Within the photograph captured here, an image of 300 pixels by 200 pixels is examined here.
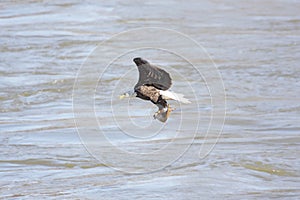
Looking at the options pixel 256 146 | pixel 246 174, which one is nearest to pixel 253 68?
pixel 256 146

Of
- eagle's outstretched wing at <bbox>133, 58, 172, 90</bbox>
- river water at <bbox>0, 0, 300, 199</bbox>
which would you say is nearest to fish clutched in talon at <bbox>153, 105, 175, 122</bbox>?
eagle's outstretched wing at <bbox>133, 58, 172, 90</bbox>

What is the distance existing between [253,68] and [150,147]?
2.85 metres

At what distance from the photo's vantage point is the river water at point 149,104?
6.02 meters

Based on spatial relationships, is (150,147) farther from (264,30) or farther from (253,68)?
(264,30)

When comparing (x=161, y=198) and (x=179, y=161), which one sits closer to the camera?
(x=161, y=198)

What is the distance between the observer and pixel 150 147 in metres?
6.73

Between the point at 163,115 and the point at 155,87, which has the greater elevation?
the point at 155,87

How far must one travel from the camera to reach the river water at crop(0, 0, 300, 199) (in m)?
6.02

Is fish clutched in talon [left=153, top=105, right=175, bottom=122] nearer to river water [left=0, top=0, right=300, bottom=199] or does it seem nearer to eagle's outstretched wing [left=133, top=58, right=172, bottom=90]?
eagle's outstretched wing [left=133, top=58, right=172, bottom=90]

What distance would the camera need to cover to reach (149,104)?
726 centimetres

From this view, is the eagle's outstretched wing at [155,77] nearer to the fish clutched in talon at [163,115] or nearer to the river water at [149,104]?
the fish clutched in talon at [163,115]

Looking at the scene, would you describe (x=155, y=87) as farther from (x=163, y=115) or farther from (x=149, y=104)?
(x=149, y=104)

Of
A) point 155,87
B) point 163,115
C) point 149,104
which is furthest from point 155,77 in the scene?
point 149,104

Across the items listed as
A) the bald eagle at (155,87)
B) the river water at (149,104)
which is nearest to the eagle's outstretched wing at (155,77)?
the bald eagle at (155,87)
